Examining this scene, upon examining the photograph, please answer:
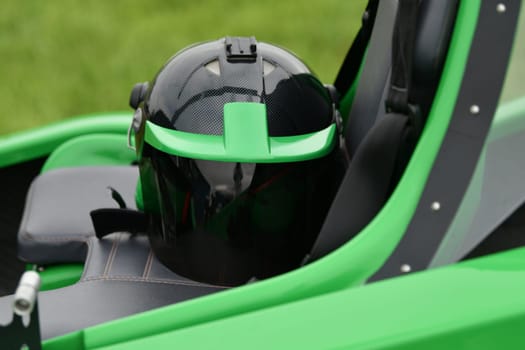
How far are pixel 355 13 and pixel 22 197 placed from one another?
2.81 meters

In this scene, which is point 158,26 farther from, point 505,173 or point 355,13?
point 505,173

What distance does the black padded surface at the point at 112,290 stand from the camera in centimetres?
122

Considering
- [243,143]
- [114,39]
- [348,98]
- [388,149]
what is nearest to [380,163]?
[388,149]

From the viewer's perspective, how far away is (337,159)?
5.25ft

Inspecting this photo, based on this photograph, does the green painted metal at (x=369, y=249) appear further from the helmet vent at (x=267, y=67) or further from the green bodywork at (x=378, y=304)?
the helmet vent at (x=267, y=67)

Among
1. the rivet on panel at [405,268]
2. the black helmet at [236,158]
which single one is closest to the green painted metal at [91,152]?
the black helmet at [236,158]

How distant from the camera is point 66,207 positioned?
6.46 ft

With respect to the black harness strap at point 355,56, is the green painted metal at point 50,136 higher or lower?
lower

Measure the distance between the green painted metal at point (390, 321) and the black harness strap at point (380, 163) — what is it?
6.2 inches

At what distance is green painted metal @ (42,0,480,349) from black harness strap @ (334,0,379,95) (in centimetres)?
76

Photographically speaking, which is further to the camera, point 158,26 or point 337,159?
point 158,26

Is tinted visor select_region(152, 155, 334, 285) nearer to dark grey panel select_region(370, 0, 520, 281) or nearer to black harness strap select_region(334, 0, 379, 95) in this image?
dark grey panel select_region(370, 0, 520, 281)

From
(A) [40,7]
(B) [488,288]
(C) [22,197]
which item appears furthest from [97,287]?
(A) [40,7]

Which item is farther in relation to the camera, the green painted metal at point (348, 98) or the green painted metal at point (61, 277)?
the green painted metal at point (348, 98)
